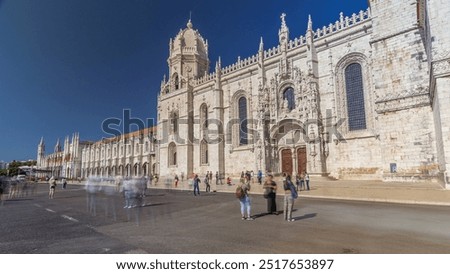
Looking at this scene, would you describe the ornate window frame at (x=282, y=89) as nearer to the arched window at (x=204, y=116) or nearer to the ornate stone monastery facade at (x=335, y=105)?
the ornate stone monastery facade at (x=335, y=105)

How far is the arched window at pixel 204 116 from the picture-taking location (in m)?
34.6

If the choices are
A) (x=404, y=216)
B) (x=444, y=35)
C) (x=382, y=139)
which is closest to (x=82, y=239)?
(x=404, y=216)

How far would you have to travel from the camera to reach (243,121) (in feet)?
100

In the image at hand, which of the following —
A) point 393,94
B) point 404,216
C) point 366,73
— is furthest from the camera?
point 366,73

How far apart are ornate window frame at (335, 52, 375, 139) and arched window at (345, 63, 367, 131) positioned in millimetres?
275

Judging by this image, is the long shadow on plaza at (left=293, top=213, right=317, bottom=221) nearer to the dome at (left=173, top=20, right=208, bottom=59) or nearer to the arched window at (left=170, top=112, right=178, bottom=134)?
the arched window at (left=170, top=112, right=178, bottom=134)

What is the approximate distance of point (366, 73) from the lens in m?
20.7

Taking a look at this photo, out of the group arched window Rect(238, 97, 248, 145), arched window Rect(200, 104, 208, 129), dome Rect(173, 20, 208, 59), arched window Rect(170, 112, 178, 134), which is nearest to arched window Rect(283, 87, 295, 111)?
arched window Rect(238, 97, 248, 145)

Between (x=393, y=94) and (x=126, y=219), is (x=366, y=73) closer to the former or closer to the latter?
(x=393, y=94)

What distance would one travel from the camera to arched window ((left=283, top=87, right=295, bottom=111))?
2595 cm

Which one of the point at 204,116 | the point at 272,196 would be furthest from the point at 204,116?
the point at 272,196

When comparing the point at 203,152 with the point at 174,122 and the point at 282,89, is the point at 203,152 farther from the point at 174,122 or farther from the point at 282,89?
the point at 282,89

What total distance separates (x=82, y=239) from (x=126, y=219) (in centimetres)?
264

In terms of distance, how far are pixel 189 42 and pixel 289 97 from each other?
23131 millimetres
